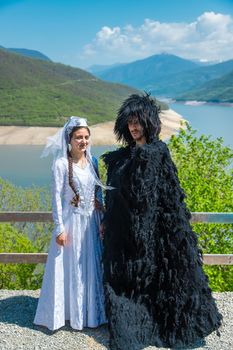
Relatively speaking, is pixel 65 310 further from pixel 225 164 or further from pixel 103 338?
pixel 225 164

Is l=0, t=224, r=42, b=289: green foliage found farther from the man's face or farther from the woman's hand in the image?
the man's face

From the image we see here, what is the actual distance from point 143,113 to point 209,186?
166 inches

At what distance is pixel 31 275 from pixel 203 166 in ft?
13.4

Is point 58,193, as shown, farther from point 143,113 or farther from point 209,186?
point 209,186

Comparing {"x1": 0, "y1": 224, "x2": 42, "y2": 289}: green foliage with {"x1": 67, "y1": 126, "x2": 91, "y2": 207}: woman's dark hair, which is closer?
{"x1": 67, "y1": 126, "x2": 91, "y2": 207}: woman's dark hair

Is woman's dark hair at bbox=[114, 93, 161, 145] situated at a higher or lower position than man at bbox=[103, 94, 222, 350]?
higher

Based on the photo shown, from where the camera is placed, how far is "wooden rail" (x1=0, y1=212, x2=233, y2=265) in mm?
4445

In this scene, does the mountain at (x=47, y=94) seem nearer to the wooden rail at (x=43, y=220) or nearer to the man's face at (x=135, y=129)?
the wooden rail at (x=43, y=220)

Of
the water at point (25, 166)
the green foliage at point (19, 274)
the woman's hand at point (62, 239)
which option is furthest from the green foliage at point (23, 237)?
the water at point (25, 166)

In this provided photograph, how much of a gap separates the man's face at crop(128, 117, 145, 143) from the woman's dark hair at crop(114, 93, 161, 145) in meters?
0.02

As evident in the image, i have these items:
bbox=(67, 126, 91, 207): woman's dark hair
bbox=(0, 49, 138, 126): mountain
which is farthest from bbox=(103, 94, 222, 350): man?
bbox=(0, 49, 138, 126): mountain

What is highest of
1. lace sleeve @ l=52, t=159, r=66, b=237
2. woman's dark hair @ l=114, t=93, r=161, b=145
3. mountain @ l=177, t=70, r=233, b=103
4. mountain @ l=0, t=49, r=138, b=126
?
mountain @ l=177, t=70, r=233, b=103

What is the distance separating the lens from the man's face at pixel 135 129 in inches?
133

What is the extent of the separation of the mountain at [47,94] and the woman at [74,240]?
64577 mm
